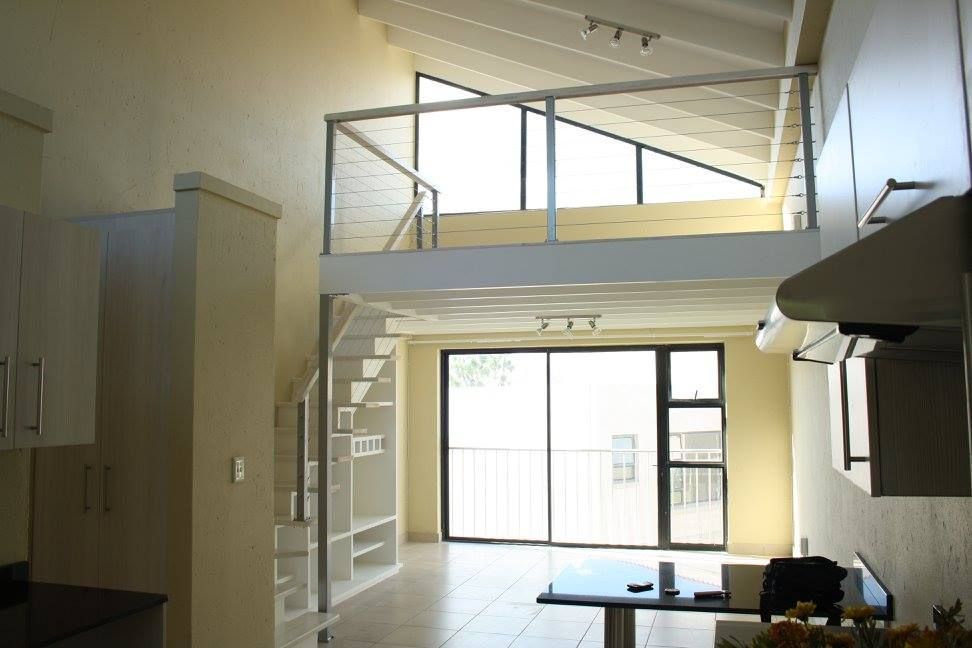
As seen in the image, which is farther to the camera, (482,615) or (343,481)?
(343,481)

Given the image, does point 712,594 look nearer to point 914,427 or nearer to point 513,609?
point 914,427

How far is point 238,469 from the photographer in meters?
3.49

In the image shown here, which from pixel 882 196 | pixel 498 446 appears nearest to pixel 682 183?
pixel 498 446

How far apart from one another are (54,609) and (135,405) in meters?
0.99

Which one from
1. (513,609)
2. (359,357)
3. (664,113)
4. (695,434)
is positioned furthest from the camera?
(695,434)

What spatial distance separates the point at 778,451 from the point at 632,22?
14.4ft

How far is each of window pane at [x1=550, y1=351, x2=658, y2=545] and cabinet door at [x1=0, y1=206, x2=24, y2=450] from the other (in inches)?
251

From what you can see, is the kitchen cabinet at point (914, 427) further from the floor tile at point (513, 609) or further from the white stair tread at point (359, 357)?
the white stair tread at point (359, 357)

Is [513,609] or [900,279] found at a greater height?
[900,279]

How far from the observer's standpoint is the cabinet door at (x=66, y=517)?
3361mm

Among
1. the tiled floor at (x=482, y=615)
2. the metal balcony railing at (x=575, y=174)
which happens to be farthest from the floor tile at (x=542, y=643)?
the metal balcony railing at (x=575, y=174)

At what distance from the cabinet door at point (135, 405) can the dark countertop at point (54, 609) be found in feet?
1.30

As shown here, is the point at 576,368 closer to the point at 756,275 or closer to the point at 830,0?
the point at 756,275

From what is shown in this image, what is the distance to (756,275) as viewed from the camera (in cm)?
441
